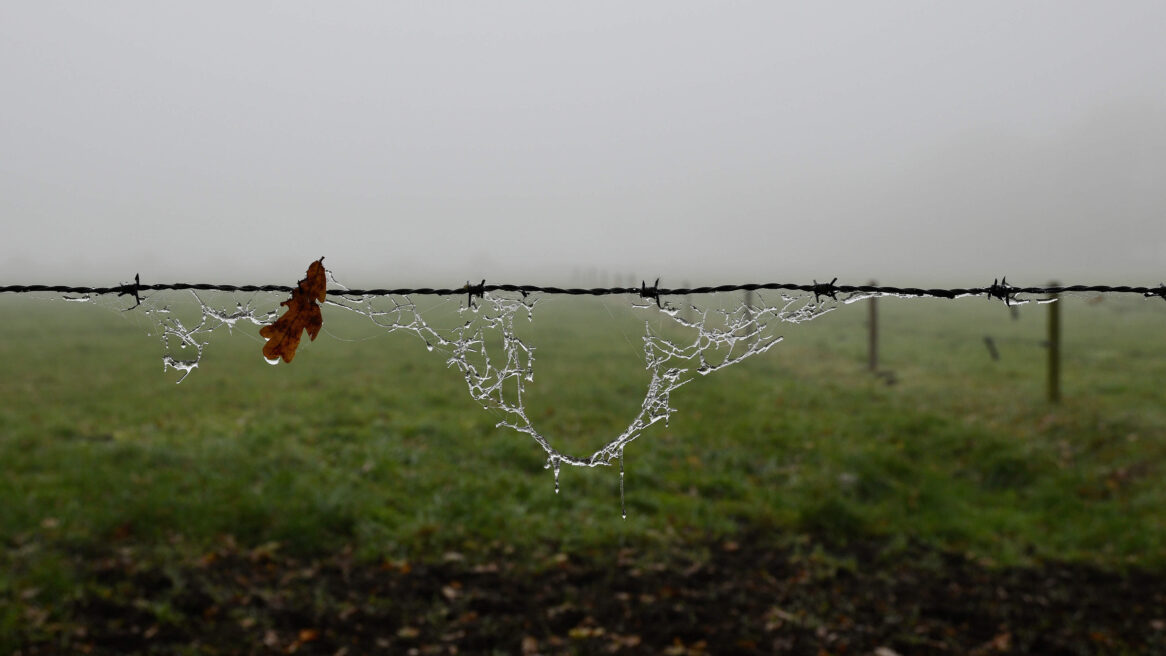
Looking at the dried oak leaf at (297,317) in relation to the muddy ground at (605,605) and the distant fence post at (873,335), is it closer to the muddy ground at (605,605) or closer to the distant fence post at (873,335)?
the muddy ground at (605,605)

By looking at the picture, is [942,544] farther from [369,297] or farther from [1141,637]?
[369,297]

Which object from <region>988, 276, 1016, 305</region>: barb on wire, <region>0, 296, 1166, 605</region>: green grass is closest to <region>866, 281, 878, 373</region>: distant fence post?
<region>0, 296, 1166, 605</region>: green grass

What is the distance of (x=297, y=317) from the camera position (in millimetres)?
2154

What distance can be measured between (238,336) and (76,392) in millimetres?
9713

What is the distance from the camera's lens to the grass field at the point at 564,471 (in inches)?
220

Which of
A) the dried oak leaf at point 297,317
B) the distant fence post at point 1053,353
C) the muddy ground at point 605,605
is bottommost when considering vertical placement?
the muddy ground at point 605,605

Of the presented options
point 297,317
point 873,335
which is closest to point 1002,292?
point 297,317

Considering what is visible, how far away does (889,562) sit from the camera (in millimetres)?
5387

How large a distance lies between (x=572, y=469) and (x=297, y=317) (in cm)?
523

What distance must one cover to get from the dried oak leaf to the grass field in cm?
306

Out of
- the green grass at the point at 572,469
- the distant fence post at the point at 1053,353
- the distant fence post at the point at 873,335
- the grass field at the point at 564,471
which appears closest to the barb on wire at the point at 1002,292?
the green grass at the point at 572,469

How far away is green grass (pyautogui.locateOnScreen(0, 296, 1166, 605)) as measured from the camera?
575cm

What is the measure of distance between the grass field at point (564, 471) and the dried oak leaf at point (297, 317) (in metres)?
3.06

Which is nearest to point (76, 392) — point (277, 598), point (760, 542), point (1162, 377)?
point (277, 598)
